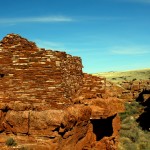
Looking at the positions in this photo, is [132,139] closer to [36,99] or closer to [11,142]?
[36,99]

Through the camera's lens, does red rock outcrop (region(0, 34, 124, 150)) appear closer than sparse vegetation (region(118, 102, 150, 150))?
Yes

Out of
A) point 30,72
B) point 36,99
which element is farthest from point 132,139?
point 30,72

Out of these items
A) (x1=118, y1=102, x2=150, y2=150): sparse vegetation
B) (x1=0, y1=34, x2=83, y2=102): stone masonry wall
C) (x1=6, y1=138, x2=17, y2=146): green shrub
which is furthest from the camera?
(x1=118, y1=102, x2=150, y2=150): sparse vegetation

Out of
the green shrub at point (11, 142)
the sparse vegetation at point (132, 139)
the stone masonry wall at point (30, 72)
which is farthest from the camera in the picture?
the sparse vegetation at point (132, 139)

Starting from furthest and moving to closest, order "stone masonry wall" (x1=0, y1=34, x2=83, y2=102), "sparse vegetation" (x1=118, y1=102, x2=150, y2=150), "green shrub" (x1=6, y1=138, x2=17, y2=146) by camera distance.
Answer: "sparse vegetation" (x1=118, y1=102, x2=150, y2=150)
"stone masonry wall" (x1=0, y1=34, x2=83, y2=102)
"green shrub" (x1=6, y1=138, x2=17, y2=146)

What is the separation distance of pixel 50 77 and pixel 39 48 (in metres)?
1.10

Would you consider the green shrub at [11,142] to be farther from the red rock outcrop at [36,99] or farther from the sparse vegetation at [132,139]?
the sparse vegetation at [132,139]

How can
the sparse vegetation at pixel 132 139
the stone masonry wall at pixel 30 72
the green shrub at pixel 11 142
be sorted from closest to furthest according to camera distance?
the green shrub at pixel 11 142 → the stone masonry wall at pixel 30 72 → the sparse vegetation at pixel 132 139

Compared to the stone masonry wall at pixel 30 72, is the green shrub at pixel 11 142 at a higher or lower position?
lower

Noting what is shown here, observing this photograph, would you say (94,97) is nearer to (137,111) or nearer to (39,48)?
(39,48)

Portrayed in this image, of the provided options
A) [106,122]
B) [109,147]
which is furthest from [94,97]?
[109,147]

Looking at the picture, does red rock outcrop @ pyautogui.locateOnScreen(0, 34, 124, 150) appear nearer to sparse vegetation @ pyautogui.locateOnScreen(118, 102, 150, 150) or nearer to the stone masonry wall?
the stone masonry wall

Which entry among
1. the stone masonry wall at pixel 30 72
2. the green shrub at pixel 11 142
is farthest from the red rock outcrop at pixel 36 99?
the green shrub at pixel 11 142

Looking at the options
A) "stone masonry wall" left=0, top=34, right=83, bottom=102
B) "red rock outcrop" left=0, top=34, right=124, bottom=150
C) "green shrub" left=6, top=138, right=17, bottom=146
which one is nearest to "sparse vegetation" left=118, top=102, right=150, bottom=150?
"red rock outcrop" left=0, top=34, right=124, bottom=150
